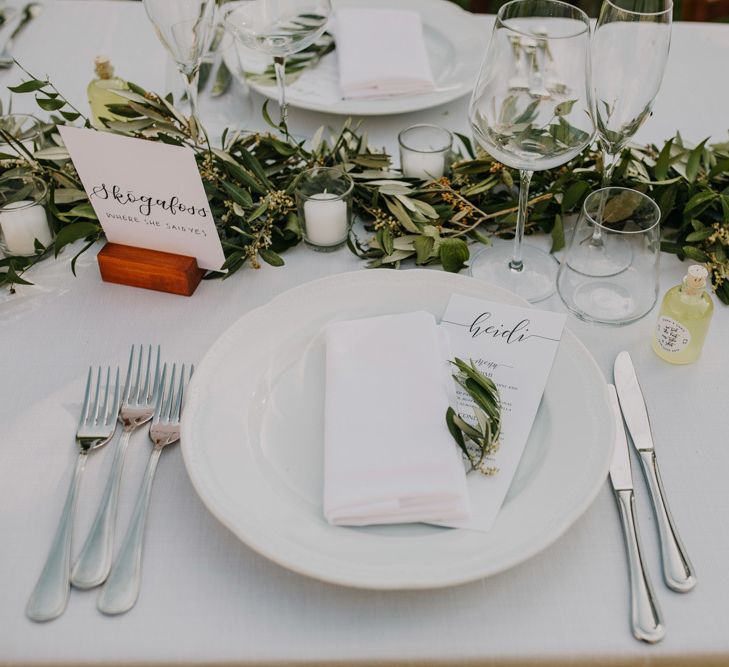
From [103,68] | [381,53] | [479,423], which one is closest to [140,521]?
[479,423]

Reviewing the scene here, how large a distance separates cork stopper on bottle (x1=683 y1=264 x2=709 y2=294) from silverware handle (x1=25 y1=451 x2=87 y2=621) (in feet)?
2.21

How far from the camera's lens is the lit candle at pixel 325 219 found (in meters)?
1.02

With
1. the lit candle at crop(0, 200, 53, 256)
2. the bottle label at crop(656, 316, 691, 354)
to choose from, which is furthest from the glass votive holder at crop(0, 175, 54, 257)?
the bottle label at crop(656, 316, 691, 354)

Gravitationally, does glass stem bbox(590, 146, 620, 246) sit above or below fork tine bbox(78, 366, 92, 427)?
above

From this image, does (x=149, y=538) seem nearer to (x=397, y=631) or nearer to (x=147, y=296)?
(x=397, y=631)

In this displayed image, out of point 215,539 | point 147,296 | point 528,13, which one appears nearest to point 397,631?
point 215,539

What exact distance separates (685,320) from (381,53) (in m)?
0.75

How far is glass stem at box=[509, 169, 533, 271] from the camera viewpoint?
0.94 metres

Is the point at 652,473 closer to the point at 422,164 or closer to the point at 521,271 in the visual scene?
the point at 521,271

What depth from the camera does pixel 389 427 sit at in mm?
764

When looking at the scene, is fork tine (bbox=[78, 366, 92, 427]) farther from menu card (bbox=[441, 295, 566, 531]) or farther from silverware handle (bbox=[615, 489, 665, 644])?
silverware handle (bbox=[615, 489, 665, 644])

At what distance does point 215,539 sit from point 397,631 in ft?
0.62

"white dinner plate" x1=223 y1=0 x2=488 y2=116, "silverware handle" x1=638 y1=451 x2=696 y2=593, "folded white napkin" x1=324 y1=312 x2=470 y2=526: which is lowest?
"silverware handle" x1=638 y1=451 x2=696 y2=593

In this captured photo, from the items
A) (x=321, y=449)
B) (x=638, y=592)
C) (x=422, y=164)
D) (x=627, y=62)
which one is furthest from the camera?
(x=422, y=164)
